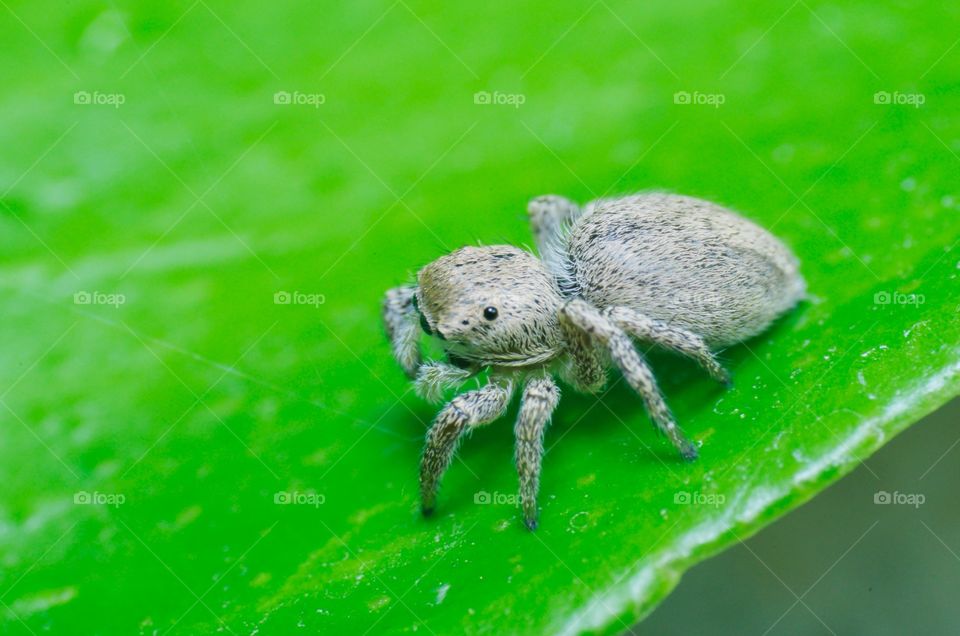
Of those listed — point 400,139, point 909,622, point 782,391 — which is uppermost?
point 400,139

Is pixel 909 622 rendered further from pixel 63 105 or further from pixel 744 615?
pixel 63 105

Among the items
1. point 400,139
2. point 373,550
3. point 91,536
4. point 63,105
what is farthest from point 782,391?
point 63,105

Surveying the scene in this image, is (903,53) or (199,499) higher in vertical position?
(903,53)

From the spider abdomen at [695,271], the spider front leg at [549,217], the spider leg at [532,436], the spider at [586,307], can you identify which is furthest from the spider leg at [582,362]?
the spider front leg at [549,217]

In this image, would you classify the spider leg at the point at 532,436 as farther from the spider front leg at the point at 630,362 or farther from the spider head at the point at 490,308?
the spider front leg at the point at 630,362

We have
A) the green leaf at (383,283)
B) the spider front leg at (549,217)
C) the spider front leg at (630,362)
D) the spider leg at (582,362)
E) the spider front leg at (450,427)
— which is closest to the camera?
the green leaf at (383,283)

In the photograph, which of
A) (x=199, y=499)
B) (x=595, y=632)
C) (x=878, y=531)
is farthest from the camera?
(x=878, y=531)

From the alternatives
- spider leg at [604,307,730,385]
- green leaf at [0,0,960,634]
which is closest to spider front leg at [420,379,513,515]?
green leaf at [0,0,960,634]
